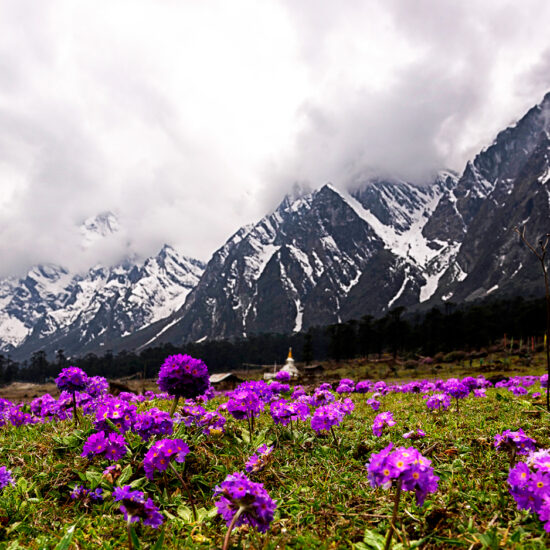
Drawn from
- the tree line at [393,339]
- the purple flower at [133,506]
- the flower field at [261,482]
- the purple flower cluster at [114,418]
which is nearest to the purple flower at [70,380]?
the flower field at [261,482]

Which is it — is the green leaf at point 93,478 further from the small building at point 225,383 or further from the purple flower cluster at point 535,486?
the small building at point 225,383

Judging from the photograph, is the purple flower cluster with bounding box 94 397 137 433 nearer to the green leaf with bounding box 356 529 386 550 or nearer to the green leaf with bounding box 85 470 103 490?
the green leaf with bounding box 85 470 103 490

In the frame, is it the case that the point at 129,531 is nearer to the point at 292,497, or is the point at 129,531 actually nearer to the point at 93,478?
the point at 93,478

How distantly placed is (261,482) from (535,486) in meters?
2.48

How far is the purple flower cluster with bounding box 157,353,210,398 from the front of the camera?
4922mm

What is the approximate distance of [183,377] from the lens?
493 centimetres

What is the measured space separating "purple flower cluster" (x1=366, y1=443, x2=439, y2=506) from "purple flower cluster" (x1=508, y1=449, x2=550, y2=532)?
0.71 metres

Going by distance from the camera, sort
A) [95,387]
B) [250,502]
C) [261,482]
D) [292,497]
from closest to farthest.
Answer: [250,502], [292,497], [261,482], [95,387]

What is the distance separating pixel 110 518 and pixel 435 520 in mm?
2729

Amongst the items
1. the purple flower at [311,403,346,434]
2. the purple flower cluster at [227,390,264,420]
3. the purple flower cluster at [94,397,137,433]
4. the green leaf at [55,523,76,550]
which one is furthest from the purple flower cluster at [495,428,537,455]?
the purple flower cluster at [94,397,137,433]

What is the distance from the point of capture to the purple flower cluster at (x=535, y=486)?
2.55 metres

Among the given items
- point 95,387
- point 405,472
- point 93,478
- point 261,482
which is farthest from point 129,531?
point 95,387

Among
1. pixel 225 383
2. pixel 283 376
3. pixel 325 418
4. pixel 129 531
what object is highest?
pixel 325 418

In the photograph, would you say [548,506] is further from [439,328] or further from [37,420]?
[439,328]
